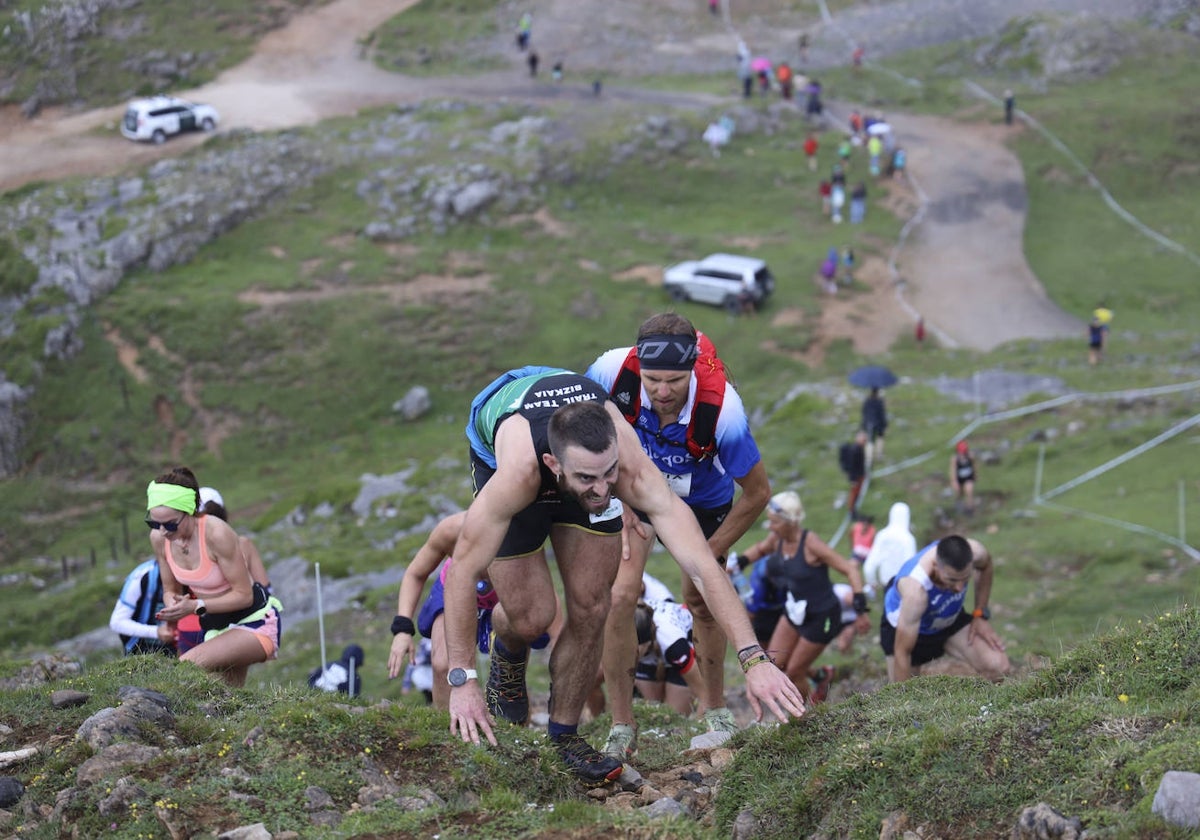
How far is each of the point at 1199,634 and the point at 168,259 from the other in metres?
39.1

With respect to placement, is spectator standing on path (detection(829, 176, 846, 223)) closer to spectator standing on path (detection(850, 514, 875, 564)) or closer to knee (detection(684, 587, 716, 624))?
spectator standing on path (detection(850, 514, 875, 564))

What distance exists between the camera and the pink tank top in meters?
10.2

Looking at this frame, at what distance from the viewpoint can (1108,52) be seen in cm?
5409

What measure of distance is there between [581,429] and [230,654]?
4.48 m

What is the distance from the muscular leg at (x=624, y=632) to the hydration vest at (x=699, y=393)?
82cm

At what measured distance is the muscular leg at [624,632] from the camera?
9117 millimetres

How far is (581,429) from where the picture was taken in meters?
7.00

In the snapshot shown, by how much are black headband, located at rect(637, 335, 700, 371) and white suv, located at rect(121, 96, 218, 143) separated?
44.8 metres

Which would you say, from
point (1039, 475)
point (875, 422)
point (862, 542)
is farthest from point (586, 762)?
point (875, 422)

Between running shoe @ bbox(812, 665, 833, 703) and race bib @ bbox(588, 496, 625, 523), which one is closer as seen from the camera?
race bib @ bbox(588, 496, 625, 523)

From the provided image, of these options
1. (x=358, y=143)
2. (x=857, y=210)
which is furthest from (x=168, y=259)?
(x=857, y=210)

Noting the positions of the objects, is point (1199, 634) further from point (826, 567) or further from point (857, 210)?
point (857, 210)

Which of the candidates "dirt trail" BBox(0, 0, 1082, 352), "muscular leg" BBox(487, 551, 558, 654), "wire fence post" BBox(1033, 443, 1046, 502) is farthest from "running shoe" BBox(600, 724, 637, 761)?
"dirt trail" BBox(0, 0, 1082, 352)

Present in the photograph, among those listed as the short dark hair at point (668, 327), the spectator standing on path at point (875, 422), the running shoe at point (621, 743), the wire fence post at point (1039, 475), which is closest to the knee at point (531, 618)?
the running shoe at point (621, 743)
